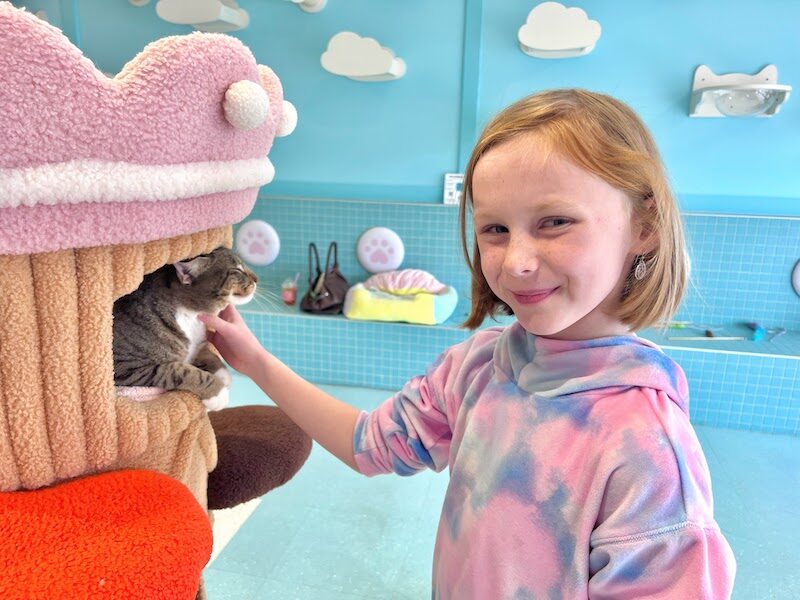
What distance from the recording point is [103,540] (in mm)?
595

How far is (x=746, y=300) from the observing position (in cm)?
304

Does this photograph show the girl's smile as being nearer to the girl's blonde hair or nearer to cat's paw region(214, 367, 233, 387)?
the girl's blonde hair

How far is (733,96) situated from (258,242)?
97.4 inches

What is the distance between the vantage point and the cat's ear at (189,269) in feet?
2.97

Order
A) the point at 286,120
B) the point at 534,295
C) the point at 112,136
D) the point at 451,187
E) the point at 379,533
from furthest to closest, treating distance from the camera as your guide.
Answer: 1. the point at 451,187
2. the point at 379,533
3. the point at 286,120
4. the point at 534,295
5. the point at 112,136

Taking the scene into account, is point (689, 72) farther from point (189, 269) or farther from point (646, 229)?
point (189, 269)

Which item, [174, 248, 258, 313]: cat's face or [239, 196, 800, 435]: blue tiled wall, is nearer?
Answer: [174, 248, 258, 313]: cat's face

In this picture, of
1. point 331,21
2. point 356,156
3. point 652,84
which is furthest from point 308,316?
point 652,84

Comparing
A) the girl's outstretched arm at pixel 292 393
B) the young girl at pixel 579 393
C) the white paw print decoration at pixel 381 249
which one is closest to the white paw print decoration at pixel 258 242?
the white paw print decoration at pixel 381 249

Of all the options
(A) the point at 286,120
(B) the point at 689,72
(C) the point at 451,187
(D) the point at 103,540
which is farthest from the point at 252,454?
(B) the point at 689,72

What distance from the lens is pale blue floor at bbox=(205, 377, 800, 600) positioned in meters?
1.87

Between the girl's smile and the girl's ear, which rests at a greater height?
the girl's ear

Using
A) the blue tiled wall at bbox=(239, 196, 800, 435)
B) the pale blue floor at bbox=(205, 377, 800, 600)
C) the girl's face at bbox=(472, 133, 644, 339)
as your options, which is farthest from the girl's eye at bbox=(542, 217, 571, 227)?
the blue tiled wall at bbox=(239, 196, 800, 435)

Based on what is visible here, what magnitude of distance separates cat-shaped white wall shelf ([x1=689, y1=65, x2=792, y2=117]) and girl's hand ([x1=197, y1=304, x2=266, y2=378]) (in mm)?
2582
